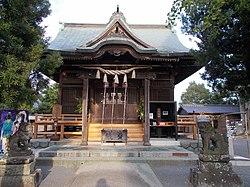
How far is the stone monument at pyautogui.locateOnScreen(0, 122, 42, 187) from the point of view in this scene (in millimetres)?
4340

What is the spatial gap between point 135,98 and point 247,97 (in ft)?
23.0

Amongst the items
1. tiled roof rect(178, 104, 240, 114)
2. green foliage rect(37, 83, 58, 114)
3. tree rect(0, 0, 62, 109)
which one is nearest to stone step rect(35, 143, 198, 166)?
tree rect(0, 0, 62, 109)

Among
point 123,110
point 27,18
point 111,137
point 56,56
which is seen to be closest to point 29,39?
point 27,18

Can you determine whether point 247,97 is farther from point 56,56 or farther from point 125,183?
point 56,56

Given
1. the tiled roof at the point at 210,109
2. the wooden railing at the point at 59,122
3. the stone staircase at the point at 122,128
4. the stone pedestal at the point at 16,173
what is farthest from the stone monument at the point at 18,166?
the tiled roof at the point at 210,109

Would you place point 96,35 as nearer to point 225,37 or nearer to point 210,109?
point 225,37

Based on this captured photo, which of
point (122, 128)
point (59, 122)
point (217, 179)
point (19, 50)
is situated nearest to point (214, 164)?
point (217, 179)

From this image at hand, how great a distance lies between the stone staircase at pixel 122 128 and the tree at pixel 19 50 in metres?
5.50

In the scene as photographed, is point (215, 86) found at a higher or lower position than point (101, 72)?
lower

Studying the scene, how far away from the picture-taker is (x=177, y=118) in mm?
10641

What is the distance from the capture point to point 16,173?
173 inches

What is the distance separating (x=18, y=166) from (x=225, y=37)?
6555 millimetres

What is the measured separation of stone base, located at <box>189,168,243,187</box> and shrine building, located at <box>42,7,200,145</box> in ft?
15.6

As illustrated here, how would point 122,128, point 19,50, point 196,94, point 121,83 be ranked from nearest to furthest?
point 19,50, point 122,128, point 121,83, point 196,94
